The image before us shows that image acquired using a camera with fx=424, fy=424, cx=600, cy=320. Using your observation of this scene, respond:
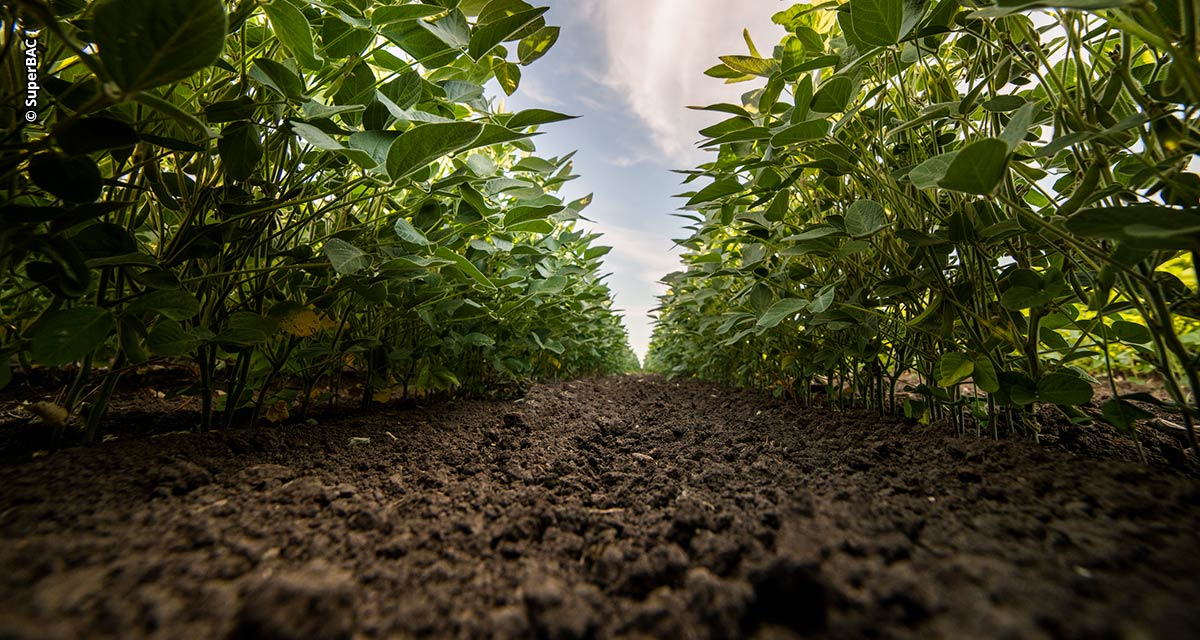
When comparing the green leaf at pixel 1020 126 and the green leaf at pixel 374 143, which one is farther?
the green leaf at pixel 374 143

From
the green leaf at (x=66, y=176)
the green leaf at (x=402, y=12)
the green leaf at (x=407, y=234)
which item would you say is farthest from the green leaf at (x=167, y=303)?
the green leaf at (x=402, y=12)

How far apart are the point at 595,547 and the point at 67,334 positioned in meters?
0.73

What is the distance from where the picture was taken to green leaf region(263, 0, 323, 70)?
1.95 ft

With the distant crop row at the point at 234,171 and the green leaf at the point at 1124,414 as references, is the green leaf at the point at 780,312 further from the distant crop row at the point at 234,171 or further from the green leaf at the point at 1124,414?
the distant crop row at the point at 234,171

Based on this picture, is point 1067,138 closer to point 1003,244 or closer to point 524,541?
point 1003,244

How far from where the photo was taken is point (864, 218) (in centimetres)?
81

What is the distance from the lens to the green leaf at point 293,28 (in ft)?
1.95

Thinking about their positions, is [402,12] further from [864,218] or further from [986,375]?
[986,375]

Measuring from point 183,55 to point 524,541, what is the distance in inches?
25.1

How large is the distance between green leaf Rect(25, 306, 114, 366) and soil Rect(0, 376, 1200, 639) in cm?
17

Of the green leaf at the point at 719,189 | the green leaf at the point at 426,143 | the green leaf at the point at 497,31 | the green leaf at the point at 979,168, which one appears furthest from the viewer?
the green leaf at the point at 719,189

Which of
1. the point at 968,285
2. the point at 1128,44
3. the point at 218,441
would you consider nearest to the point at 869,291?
the point at 968,285

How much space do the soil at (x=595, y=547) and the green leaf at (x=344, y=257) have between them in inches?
13.6

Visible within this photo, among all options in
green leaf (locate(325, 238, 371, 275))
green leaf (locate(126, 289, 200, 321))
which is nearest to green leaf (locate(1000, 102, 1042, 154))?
green leaf (locate(325, 238, 371, 275))
